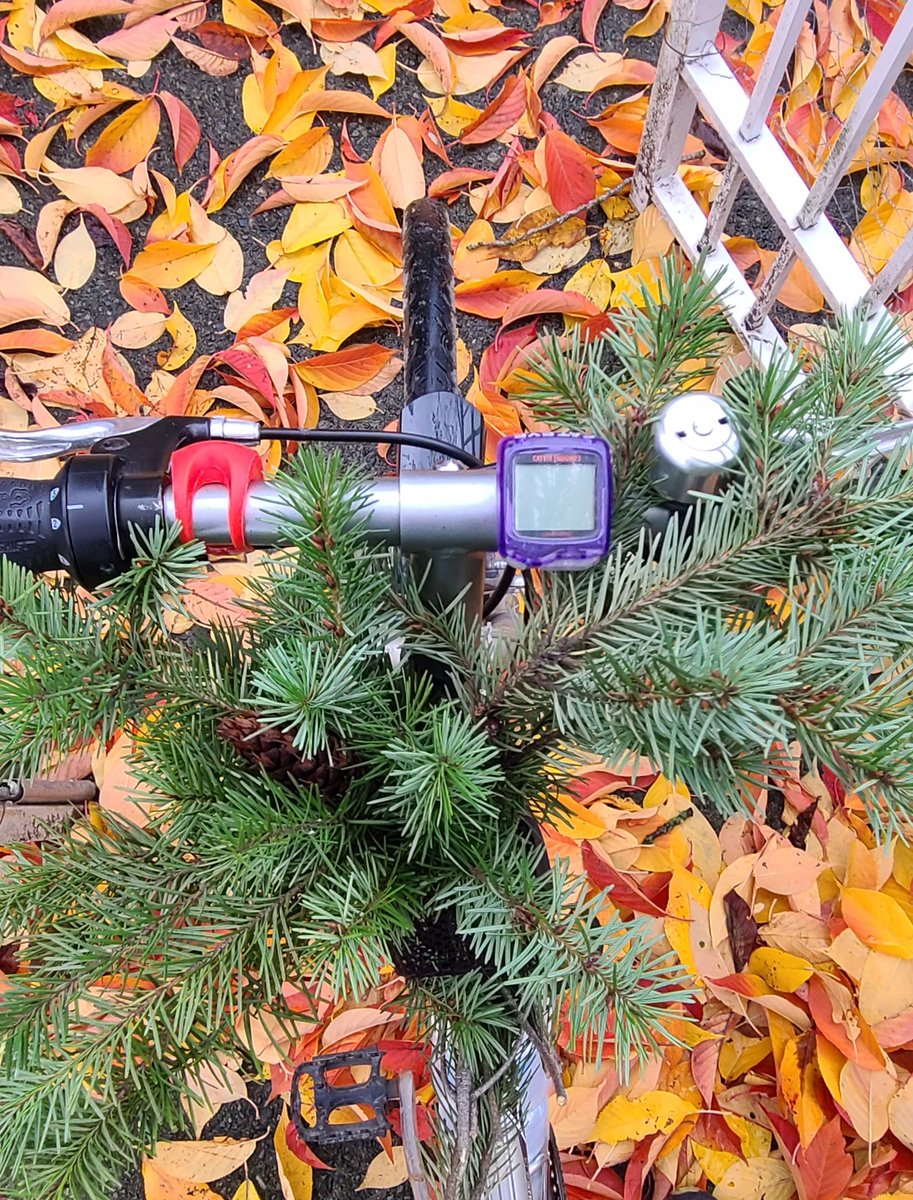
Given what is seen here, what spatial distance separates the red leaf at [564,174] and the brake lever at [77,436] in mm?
1048

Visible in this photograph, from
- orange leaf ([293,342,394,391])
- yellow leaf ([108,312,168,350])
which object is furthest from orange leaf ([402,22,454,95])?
yellow leaf ([108,312,168,350])

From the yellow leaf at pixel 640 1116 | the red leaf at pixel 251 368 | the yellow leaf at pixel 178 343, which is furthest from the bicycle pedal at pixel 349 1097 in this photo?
the yellow leaf at pixel 178 343

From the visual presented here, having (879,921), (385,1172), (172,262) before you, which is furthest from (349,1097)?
(172,262)

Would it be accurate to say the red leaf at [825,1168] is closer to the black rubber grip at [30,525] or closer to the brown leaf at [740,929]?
the brown leaf at [740,929]

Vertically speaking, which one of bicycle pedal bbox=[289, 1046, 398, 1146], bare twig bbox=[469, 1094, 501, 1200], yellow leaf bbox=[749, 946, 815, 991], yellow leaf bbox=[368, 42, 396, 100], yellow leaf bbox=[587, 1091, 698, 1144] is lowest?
yellow leaf bbox=[587, 1091, 698, 1144]

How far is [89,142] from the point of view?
144 centimetres

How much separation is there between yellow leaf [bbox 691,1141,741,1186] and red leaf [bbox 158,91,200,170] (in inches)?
62.1

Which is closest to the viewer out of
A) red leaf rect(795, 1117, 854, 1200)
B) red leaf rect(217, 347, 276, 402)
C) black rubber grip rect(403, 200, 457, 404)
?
black rubber grip rect(403, 200, 457, 404)

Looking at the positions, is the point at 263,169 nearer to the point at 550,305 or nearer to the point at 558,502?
the point at 550,305

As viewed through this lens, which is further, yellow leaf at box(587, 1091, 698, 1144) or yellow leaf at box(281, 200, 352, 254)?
yellow leaf at box(281, 200, 352, 254)

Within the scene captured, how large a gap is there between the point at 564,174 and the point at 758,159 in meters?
0.31

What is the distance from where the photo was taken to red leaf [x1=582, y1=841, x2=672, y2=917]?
107 centimetres

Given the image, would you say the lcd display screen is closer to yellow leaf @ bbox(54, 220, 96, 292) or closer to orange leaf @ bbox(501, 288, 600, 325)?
orange leaf @ bbox(501, 288, 600, 325)

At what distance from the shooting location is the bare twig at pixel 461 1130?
55cm
